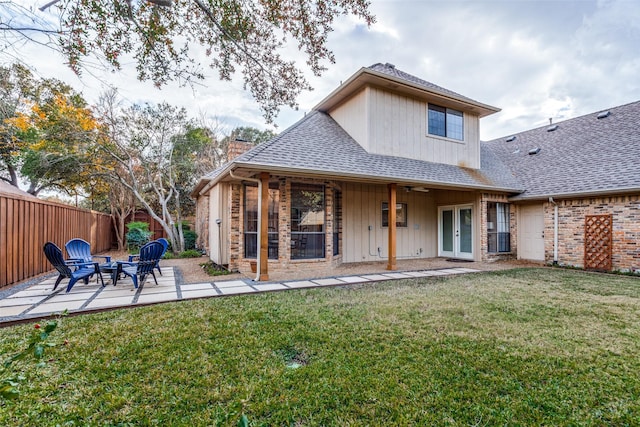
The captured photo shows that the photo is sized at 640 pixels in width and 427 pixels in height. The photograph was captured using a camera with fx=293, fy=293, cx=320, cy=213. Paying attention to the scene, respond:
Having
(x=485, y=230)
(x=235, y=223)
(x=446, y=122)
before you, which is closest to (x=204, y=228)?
(x=235, y=223)

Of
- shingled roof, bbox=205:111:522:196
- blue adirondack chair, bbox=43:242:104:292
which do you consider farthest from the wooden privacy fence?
shingled roof, bbox=205:111:522:196

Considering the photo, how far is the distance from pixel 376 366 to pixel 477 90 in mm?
13233

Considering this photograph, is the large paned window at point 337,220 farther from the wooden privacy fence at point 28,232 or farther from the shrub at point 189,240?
the shrub at point 189,240

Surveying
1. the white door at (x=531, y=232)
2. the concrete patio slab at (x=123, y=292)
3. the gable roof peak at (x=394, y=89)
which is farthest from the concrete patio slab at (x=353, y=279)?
the white door at (x=531, y=232)

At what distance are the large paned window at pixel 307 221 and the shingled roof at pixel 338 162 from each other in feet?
3.53

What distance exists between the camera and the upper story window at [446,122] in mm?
10297

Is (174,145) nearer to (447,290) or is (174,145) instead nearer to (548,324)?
(447,290)

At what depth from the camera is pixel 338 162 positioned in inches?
306

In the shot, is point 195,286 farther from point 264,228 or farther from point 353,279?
point 353,279

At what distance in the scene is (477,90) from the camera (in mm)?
12469

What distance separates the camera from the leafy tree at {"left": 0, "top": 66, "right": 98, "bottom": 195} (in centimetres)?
992

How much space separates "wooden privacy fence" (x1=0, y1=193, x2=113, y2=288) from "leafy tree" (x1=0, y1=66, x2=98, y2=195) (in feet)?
11.1

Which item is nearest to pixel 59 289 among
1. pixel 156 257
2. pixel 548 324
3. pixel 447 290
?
pixel 156 257

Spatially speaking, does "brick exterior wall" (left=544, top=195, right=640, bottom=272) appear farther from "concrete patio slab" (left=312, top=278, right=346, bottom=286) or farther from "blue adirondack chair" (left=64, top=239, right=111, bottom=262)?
"blue adirondack chair" (left=64, top=239, right=111, bottom=262)
